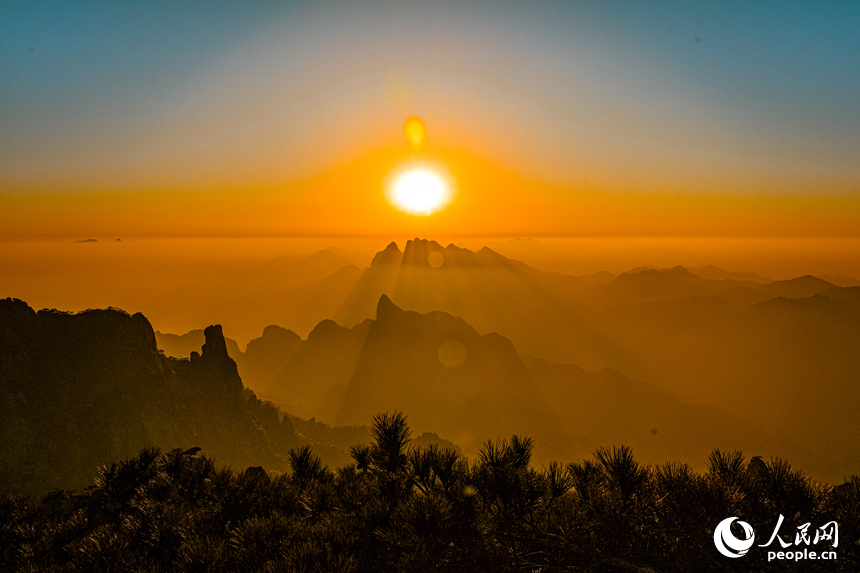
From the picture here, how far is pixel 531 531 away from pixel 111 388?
72.8 m

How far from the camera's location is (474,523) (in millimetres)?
9211

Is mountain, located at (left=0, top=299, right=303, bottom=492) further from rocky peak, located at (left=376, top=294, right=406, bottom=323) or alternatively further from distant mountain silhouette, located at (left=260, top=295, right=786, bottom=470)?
rocky peak, located at (left=376, top=294, right=406, bottom=323)

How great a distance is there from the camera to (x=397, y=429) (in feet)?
39.7

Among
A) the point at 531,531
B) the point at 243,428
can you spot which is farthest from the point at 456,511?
the point at 243,428

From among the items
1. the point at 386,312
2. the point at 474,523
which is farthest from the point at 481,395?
the point at 474,523

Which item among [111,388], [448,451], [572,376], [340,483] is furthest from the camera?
[572,376]

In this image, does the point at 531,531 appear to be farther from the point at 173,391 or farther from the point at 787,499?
the point at 173,391

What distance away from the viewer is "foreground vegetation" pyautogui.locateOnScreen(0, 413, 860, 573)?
302 inches

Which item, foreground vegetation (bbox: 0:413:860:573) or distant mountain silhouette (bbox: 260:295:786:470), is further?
distant mountain silhouette (bbox: 260:295:786:470)

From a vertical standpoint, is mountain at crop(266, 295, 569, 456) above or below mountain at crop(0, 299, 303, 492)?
above

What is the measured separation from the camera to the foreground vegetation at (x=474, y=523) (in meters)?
7.68

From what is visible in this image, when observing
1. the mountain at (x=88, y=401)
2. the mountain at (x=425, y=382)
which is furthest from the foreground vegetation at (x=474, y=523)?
the mountain at (x=425, y=382)

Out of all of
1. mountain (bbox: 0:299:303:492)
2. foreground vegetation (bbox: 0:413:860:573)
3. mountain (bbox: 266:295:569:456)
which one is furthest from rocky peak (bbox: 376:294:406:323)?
foreground vegetation (bbox: 0:413:860:573)

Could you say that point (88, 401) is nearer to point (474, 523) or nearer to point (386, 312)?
point (474, 523)
